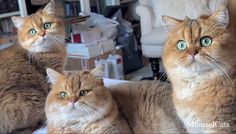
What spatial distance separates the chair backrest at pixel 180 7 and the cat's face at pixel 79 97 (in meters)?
2.11

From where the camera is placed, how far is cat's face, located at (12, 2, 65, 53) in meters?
1.46

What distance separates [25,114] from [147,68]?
8.76ft

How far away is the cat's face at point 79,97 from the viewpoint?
1.03 metres

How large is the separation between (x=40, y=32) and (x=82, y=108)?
57 cm

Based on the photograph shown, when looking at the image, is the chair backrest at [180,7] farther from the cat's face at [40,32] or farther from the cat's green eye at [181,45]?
the cat's green eye at [181,45]

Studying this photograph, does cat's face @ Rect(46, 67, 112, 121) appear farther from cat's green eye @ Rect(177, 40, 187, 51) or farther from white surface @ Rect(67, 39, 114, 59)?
white surface @ Rect(67, 39, 114, 59)

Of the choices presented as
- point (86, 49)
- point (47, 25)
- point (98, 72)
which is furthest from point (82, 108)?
point (86, 49)

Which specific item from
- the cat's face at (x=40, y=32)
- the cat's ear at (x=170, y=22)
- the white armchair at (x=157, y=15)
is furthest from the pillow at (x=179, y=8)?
the cat's ear at (x=170, y=22)

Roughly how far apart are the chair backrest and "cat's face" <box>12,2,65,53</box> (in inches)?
69.3

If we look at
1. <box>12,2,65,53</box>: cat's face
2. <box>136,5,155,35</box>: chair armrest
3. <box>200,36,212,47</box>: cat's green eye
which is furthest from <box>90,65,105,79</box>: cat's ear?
<box>136,5,155,35</box>: chair armrest

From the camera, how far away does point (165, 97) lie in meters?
1.15

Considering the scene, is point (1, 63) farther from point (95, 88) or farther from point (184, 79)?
point (184, 79)

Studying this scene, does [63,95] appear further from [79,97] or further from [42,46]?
[42,46]

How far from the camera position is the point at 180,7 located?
3.31m
